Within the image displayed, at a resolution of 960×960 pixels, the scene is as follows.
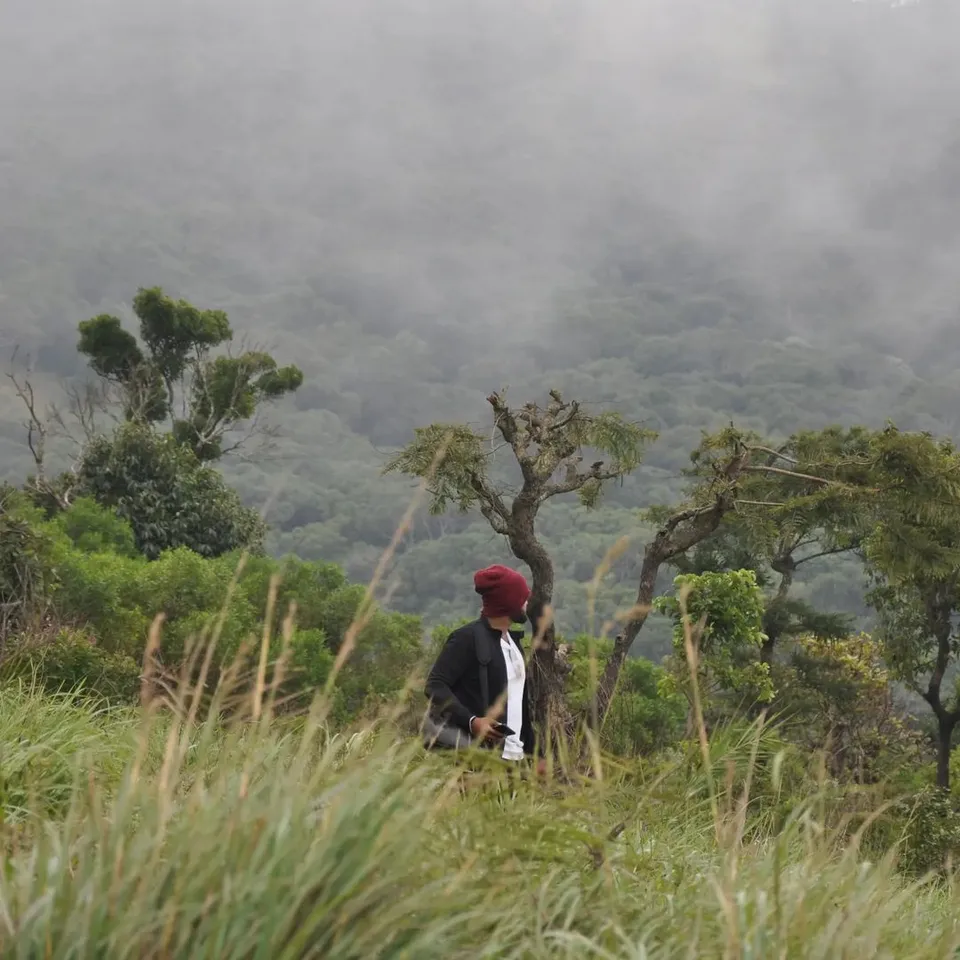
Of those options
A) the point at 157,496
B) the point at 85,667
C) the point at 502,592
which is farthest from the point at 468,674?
the point at 157,496

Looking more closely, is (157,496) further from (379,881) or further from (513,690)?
(379,881)

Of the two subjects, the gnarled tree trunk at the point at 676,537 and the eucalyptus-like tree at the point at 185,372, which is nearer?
the gnarled tree trunk at the point at 676,537

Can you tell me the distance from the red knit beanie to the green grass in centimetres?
193

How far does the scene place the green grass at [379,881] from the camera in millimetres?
2080

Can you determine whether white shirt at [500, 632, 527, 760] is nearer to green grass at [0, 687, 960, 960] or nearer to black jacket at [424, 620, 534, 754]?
black jacket at [424, 620, 534, 754]

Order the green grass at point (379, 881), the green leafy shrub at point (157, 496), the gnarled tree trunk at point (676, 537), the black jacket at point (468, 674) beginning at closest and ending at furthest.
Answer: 1. the green grass at point (379, 881)
2. the black jacket at point (468, 674)
3. the gnarled tree trunk at point (676, 537)
4. the green leafy shrub at point (157, 496)

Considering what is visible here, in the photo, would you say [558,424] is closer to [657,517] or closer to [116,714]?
[116,714]

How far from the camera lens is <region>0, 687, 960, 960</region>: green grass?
208 cm

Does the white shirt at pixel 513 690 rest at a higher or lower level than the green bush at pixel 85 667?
higher

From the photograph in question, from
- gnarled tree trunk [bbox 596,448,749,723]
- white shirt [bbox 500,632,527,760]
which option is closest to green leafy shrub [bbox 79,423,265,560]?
gnarled tree trunk [bbox 596,448,749,723]

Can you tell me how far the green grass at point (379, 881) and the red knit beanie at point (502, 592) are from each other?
6.33 feet

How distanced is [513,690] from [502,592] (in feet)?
1.40

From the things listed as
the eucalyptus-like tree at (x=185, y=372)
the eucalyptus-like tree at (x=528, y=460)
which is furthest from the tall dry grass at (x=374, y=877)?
the eucalyptus-like tree at (x=185, y=372)

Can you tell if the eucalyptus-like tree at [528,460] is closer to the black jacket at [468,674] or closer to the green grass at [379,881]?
the black jacket at [468,674]
